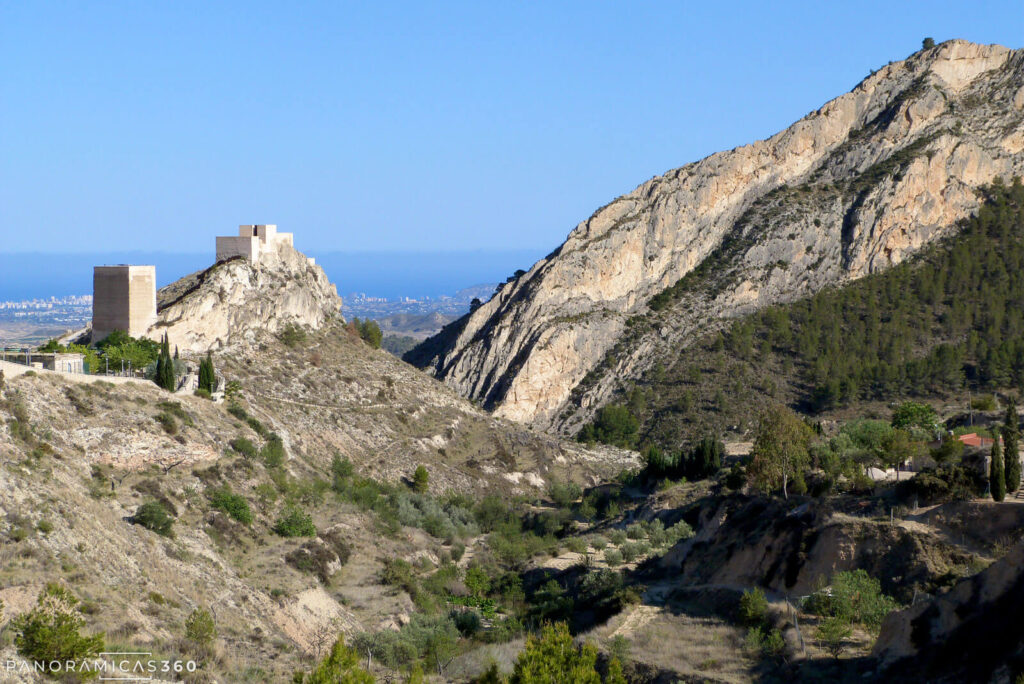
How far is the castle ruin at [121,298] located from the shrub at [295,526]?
15.5m

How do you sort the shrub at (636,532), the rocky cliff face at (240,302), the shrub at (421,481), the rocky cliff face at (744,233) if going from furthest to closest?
the rocky cliff face at (744,233) → the rocky cliff face at (240,302) → the shrub at (421,481) → the shrub at (636,532)

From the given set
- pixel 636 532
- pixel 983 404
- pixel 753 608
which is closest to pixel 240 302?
pixel 636 532

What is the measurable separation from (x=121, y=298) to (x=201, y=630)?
29685 millimetres

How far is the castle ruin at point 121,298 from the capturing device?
59.1 meters

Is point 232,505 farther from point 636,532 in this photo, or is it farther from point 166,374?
point 636,532

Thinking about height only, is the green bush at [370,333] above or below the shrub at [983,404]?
above

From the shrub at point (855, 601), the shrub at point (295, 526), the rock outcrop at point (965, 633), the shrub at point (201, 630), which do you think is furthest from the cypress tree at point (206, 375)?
the rock outcrop at point (965, 633)

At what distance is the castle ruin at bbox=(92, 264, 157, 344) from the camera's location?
2328 inches

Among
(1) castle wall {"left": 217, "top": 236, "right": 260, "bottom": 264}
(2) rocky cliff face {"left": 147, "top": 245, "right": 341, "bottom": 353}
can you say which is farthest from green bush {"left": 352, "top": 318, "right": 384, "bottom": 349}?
(1) castle wall {"left": 217, "top": 236, "right": 260, "bottom": 264}

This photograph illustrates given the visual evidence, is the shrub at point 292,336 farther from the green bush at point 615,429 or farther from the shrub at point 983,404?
the shrub at point 983,404

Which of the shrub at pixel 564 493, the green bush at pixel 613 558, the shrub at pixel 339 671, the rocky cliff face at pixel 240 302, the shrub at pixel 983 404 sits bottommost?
the shrub at pixel 564 493

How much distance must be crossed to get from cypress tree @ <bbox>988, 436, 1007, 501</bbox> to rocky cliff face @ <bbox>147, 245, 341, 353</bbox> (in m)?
39.7

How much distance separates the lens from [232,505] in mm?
46938

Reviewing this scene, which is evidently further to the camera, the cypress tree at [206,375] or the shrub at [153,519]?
the cypress tree at [206,375]
